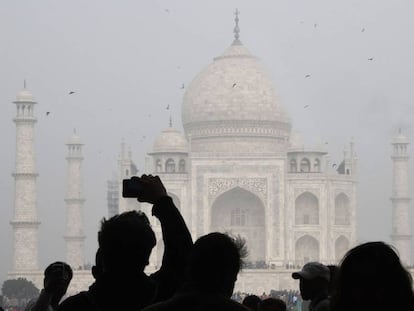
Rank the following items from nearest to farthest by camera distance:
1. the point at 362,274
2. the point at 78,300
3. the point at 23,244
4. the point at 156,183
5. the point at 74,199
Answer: the point at 362,274 < the point at 78,300 < the point at 156,183 < the point at 23,244 < the point at 74,199

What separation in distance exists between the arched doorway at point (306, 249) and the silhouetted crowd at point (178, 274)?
4045cm

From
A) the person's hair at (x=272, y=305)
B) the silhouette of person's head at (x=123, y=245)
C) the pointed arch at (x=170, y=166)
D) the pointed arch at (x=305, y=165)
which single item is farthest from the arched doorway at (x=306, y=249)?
the silhouette of person's head at (x=123, y=245)

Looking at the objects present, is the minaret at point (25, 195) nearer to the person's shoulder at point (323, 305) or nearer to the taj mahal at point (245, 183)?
the taj mahal at point (245, 183)

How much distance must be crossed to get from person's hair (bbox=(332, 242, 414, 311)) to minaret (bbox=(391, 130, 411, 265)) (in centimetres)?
4303

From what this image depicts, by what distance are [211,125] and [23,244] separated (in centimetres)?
802

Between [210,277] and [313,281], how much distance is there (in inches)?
65.2

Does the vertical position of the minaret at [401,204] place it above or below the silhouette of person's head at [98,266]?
above

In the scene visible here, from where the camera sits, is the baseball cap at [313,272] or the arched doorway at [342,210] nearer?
the baseball cap at [313,272]

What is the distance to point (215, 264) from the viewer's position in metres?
3.53

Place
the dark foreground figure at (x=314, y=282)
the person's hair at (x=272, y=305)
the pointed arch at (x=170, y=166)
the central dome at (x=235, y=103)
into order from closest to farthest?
the dark foreground figure at (x=314, y=282) → the person's hair at (x=272, y=305) → the pointed arch at (x=170, y=166) → the central dome at (x=235, y=103)

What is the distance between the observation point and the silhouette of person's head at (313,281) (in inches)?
199

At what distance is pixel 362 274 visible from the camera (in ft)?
10.1

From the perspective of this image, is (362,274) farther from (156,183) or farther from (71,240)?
(71,240)

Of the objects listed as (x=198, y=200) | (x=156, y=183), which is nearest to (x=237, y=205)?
(x=198, y=200)
